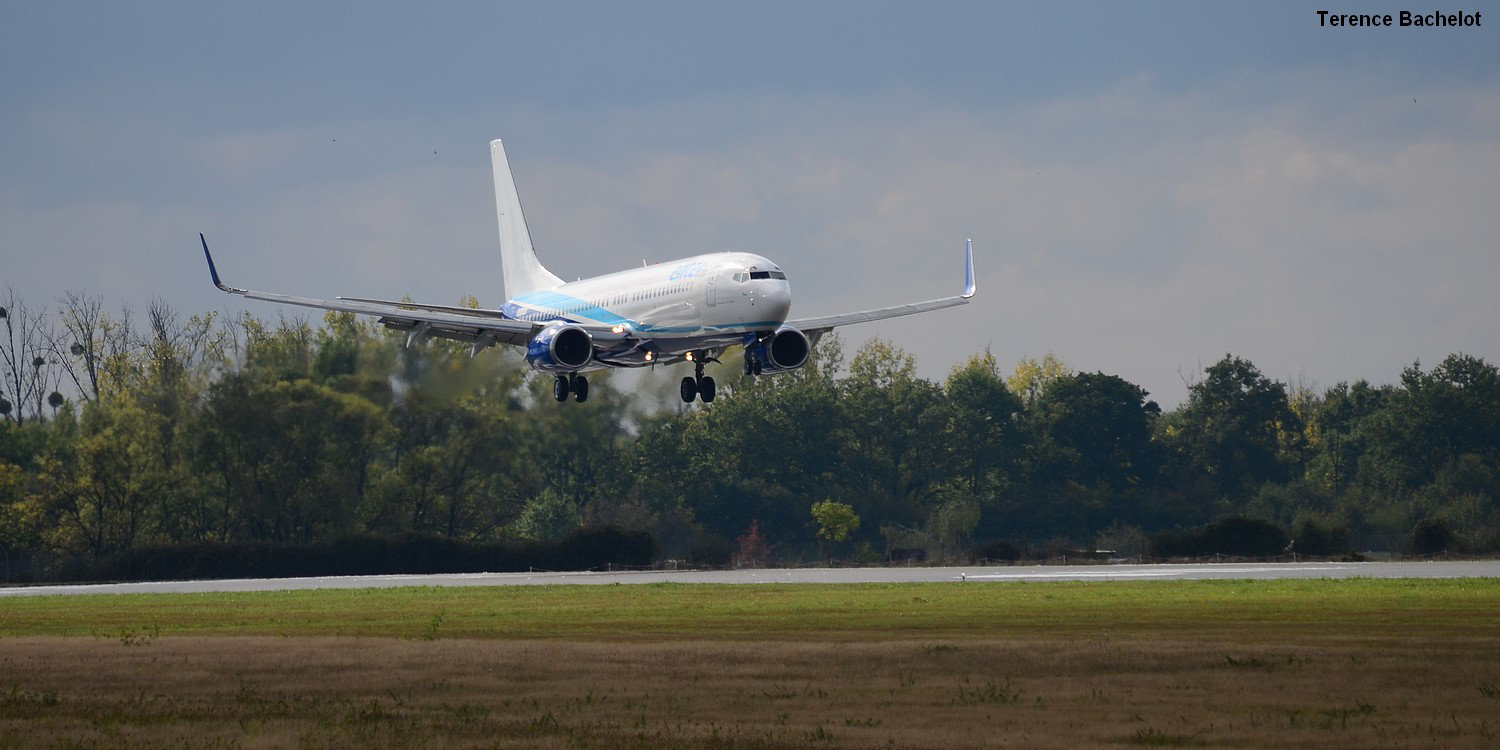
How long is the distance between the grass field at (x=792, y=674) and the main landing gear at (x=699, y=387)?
16.0m

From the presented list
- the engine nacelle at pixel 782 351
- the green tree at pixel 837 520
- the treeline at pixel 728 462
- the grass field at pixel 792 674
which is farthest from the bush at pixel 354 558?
the grass field at pixel 792 674

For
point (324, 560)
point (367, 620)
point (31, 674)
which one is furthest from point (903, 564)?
point (31, 674)

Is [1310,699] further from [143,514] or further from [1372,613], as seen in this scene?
[143,514]

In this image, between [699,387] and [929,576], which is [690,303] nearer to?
[699,387]

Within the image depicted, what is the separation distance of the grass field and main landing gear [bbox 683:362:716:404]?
52.4 feet

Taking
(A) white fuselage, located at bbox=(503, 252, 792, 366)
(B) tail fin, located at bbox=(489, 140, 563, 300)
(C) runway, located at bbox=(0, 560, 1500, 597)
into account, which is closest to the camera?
(A) white fuselage, located at bbox=(503, 252, 792, 366)

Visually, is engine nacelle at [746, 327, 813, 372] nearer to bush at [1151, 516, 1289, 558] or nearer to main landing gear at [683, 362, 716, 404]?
main landing gear at [683, 362, 716, 404]

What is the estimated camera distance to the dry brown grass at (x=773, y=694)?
24.5 metres

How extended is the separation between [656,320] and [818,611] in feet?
57.2

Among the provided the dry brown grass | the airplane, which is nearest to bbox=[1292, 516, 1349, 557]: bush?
the airplane

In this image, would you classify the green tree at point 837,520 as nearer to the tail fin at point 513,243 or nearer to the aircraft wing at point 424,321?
the tail fin at point 513,243

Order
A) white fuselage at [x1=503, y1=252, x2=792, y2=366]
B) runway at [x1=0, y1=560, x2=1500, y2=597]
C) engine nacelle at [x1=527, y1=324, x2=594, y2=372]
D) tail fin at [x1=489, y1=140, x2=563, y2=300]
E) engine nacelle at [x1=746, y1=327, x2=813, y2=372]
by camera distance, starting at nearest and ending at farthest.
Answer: white fuselage at [x1=503, y1=252, x2=792, y2=366] → engine nacelle at [x1=746, y1=327, x2=813, y2=372] → engine nacelle at [x1=527, y1=324, x2=594, y2=372] → runway at [x1=0, y1=560, x2=1500, y2=597] → tail fin at [x1=489, y1=140, x2=563, y2=300]

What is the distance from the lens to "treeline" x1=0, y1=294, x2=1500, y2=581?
99.9m

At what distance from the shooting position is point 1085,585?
60625 mm
